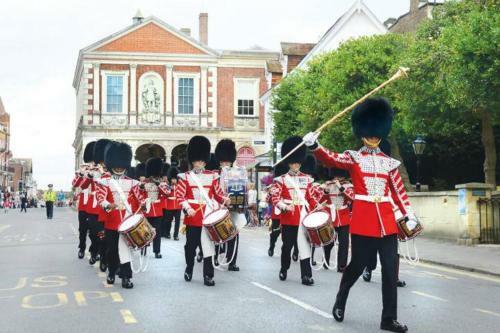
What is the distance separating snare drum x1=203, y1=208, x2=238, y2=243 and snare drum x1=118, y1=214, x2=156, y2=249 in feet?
2.86

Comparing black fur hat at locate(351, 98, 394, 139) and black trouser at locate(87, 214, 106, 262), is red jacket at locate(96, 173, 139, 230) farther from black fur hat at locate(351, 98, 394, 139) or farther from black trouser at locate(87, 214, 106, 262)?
black fur hat at locate(351, 98, 394, 139)

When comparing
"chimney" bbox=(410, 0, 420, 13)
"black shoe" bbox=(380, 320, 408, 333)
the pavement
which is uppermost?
"chimney" bbox=(410, 0, 420, 13)

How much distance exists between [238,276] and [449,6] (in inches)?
661

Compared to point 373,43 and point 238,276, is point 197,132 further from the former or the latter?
point 238,276

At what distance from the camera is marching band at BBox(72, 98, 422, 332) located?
8508 mm

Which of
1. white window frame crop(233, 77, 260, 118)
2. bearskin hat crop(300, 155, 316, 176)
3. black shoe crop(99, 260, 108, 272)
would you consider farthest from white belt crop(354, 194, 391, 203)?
white window frame crop(233, 77, 260, 118)

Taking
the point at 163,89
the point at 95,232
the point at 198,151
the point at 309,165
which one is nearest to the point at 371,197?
the point at 198,151

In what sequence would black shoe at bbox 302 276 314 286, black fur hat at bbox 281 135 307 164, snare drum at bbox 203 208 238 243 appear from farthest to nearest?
black fur hat at bbox 281 135 307 164 < black shoe at bbox 302 276 314 286 < snare drum at bbox 203 208 238 243

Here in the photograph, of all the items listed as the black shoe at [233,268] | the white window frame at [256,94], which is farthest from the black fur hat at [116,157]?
the white window frame at [256,94]

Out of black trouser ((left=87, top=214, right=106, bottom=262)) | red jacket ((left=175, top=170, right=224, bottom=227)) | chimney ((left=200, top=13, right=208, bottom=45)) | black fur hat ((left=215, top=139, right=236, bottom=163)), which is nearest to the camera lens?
red jacket ((left=175, top=170, right=224, bottom=227))

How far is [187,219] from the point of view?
12.2 metres

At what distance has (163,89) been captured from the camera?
59031mm

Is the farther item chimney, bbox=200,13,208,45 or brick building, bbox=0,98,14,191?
brick building, bbox=0,98,14,191

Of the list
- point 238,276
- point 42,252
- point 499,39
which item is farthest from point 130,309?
point 499,39
